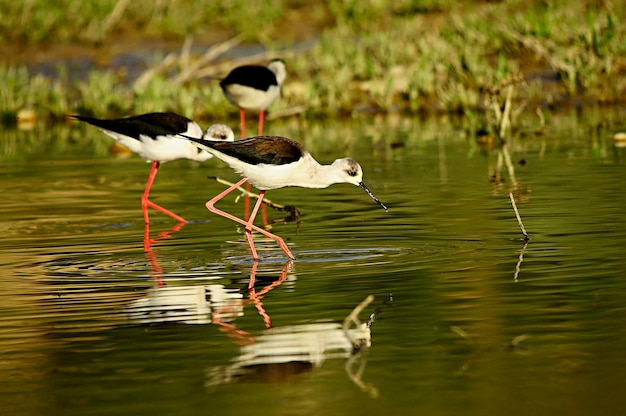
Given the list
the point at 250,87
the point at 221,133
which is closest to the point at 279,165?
the point at 221,133

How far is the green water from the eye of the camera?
506 centimetres

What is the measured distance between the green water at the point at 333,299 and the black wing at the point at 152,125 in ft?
2.24

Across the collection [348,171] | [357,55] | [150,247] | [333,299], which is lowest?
[333,299]

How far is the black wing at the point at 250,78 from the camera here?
1419 centimetres

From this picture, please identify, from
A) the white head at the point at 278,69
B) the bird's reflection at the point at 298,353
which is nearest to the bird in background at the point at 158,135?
the white head at the point at 278,69

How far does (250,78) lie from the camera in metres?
14.2

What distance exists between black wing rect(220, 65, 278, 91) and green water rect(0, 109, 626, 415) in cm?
150

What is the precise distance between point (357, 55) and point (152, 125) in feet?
33.7

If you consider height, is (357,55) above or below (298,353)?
above

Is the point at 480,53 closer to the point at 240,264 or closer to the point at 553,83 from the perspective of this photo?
the point at 553,83

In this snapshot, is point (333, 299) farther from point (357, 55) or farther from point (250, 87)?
point (357, 55)

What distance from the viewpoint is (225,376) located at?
17.5 feet

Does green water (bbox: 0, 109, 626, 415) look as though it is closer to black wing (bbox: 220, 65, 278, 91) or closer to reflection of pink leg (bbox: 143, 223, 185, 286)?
reflection of pink leg (bbox: 143, 223, 185, 286)

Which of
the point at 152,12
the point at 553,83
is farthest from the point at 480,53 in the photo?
the point at 152,12
